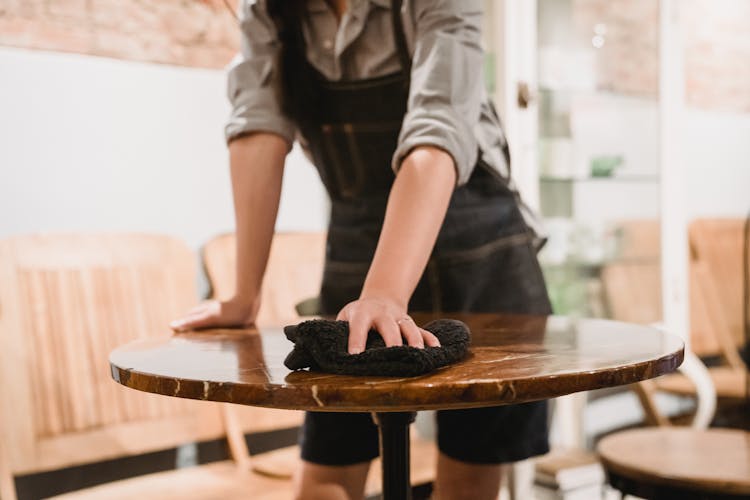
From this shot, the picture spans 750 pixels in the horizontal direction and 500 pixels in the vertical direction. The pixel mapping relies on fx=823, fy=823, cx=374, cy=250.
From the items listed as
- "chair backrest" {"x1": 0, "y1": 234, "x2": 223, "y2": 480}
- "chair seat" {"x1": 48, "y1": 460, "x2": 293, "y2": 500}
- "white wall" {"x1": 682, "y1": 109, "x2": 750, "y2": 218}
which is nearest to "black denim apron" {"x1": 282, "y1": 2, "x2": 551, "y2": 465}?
"chair seat" {"x1": 48, "y1": 460, "x2": 293, "y2": 500}

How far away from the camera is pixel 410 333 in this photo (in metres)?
0.88

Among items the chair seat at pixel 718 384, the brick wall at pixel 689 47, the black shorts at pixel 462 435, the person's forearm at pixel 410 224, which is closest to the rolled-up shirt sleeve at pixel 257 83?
the person's forearm at pixel 410 224

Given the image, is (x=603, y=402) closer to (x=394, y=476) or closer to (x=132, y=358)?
(x=394, y=476)

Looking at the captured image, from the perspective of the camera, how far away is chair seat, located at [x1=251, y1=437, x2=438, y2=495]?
1953 mm

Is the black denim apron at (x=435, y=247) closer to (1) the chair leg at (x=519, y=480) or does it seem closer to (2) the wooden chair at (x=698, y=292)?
(1) the chair leg at (x=519, y=480)

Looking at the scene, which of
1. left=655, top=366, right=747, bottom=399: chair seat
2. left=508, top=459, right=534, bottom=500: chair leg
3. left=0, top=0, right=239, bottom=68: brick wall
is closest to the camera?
left=0, top=0, right=239, bottom=68: brick wall

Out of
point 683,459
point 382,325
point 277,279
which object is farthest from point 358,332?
point 277,279

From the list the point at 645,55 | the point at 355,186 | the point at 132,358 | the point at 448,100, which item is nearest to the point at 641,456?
the point at 355,186

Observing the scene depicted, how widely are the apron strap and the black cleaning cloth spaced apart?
56cm

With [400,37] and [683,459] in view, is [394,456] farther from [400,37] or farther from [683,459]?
[683,459]

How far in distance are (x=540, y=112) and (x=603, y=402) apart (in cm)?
138

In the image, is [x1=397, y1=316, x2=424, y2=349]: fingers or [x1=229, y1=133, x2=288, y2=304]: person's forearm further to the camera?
[x1=229, y1=133, x2=288, y2=304]: person's forearm

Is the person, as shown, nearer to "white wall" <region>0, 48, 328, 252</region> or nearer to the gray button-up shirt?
the gray button-up shirt

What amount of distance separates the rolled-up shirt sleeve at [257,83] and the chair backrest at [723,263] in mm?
3187
